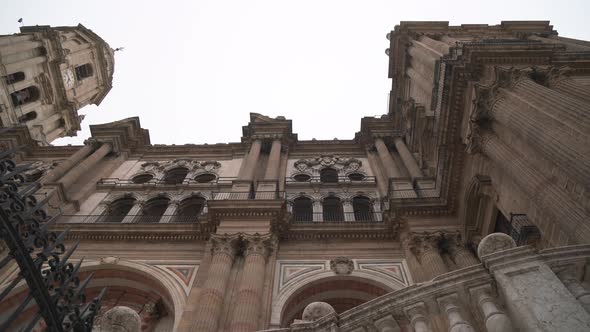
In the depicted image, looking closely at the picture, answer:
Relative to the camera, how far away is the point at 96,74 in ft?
143

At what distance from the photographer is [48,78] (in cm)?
3400

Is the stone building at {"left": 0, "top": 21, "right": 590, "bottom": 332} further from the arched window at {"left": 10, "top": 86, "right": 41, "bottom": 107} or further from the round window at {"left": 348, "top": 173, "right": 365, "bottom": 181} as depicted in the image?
the arched window at {"left": 10, "top": 86, "right": 41, "bottom": 107}

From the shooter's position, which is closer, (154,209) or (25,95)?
(154,209)

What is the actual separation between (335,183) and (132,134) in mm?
13487

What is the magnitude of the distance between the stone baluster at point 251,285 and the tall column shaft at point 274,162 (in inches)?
230

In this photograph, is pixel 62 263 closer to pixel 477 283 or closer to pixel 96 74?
pixel 477 283

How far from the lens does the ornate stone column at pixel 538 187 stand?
30.3 ft

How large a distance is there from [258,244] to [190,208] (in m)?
7.06

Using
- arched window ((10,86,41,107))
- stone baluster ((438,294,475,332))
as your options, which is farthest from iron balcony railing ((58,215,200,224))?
arched window ((10,86,41,107))

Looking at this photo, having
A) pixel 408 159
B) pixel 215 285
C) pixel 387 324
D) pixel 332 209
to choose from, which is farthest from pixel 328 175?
pixel 387 324

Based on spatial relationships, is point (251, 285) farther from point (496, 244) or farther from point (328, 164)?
point (328, 164)

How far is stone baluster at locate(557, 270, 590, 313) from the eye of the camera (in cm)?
514

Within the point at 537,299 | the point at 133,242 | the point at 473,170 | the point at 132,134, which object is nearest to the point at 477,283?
the point at 537,299

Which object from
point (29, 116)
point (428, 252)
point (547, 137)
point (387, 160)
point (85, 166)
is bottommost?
point (547, 137)
